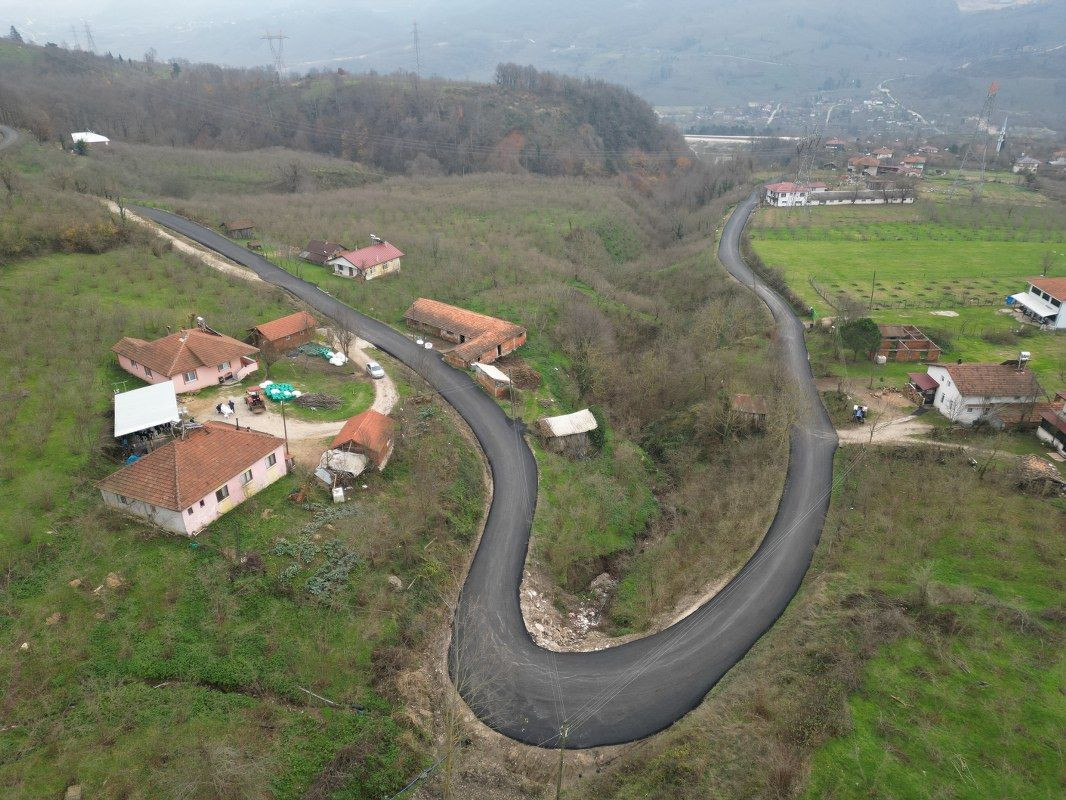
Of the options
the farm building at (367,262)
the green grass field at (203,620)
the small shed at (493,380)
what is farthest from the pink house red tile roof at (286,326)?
the small shed at (493,380)

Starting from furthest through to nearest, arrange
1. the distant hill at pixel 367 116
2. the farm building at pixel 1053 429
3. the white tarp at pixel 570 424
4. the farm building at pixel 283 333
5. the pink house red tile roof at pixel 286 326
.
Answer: the distant hill at pixel 367 116 → the pink house red tile roof at pixel 286 326 → the farm building at pixel 283 333 → the white tarp at pixel 570 424 → the farm building at pixel 1053 429

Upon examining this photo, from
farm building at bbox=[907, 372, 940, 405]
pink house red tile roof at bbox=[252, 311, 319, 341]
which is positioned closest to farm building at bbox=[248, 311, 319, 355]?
pink house red tile roof at bbox=[252, 311, 319, 341]

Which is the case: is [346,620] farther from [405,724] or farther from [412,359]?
[412,359]

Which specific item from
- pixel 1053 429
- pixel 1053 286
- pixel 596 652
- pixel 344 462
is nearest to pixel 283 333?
pixel 344 462

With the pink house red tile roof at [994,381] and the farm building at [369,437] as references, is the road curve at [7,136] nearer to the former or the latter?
the farm building at [369,437]

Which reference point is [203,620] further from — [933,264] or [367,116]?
[367,116]
